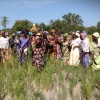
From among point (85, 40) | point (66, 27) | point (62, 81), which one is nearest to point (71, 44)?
point (85, 40)

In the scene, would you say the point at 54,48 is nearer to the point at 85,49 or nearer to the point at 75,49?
the point at 75,49

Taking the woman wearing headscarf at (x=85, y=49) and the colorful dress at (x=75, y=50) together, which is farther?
the colorful dress at (x=75, y=50)

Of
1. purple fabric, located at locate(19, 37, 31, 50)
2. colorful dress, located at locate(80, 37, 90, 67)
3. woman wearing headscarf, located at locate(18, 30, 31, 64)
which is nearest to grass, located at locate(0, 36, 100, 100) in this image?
colorful dress, located at locate(80, 37, 90, 67)

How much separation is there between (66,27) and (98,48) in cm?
6946

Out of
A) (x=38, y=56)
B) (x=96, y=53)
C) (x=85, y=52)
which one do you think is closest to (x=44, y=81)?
(x=38, y=56)

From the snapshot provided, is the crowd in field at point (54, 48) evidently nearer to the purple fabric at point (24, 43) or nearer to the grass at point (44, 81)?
the purple fabric at point (24, 43)

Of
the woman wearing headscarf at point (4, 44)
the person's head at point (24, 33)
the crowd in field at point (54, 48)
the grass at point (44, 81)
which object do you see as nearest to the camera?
the grass at point (44, 81)

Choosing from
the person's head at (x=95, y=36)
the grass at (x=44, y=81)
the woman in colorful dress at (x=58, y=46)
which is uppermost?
the person's head at (x=95, y=36)

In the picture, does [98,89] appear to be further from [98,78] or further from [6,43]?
[6,43]

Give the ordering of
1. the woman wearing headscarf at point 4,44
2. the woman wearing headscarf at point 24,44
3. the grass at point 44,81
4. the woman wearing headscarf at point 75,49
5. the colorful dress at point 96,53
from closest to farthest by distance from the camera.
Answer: the grass at point 44,81
the colorful dress at point 96,53
the woman wearing headscarf at point 24,44
the woman wearing headscarf at point 75,49
the woman wearing headscarf at point 4,44

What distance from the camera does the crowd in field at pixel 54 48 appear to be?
278 inches

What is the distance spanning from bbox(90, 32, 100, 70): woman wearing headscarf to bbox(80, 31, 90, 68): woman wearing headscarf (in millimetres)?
193

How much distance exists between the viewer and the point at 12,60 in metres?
7.56

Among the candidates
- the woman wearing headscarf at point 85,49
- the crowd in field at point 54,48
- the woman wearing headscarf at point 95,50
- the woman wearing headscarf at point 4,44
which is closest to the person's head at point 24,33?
the crowd in field at point 54,48
